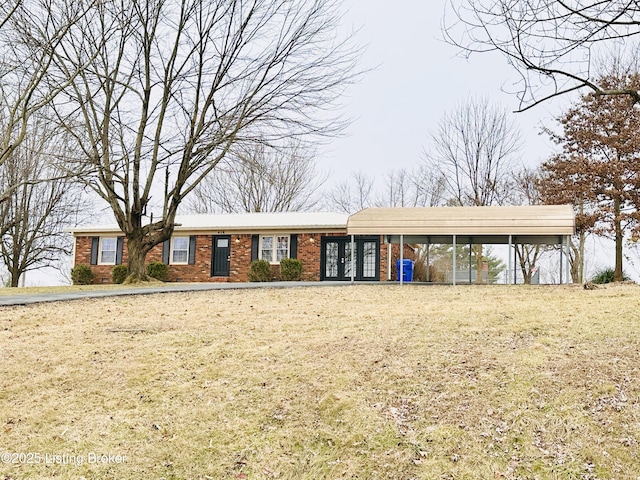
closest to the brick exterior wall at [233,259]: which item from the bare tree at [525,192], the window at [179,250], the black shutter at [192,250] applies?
the black shutter at [192,250]

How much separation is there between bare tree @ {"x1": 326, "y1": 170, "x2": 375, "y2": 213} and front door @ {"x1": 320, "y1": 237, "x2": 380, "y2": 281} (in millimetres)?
11150

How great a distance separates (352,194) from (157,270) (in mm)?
13803

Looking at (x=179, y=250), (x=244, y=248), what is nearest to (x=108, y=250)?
(x=179, y=250)

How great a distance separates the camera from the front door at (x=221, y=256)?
2211 cm

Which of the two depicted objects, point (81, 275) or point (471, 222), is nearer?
point (471, 222)

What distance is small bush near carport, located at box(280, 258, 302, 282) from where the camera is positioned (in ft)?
67.8

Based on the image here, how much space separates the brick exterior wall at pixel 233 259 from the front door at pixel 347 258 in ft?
0.66

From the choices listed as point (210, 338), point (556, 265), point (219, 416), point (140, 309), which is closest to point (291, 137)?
point (140, 309)

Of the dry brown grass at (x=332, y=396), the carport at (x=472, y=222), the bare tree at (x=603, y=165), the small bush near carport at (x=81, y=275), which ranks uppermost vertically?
the bare tree at (x=603, y=165)

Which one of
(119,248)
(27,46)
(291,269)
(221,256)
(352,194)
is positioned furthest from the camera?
(352,194)

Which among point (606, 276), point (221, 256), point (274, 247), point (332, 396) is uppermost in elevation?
point (274, 247)

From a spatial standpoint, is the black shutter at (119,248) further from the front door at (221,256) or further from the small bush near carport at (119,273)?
the front door at (221,256)

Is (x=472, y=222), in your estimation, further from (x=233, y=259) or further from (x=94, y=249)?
(x=94, y=249)

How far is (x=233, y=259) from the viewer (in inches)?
866
